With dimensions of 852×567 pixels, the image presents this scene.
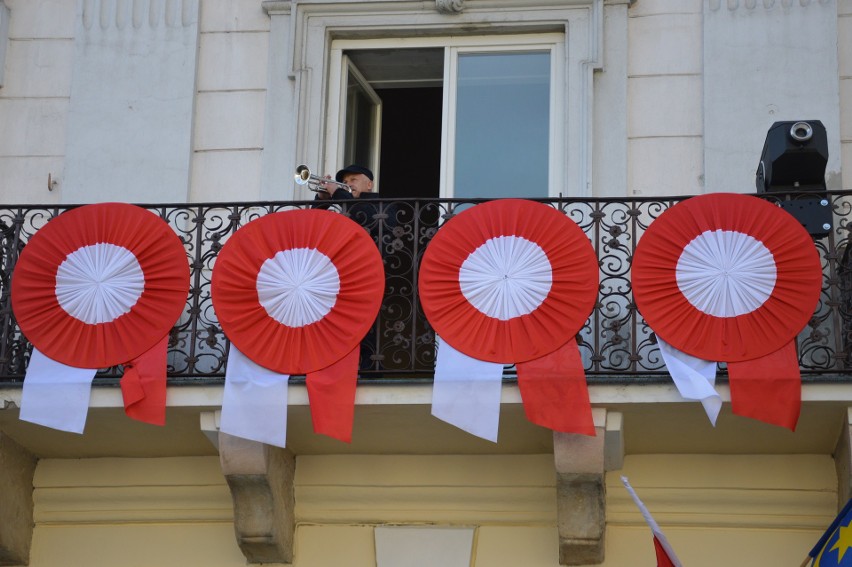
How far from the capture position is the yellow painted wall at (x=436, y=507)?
10844 mm

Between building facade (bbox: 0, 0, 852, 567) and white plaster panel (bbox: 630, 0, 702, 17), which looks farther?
white plaster panel (bbox: 630, 0, 702, 17)

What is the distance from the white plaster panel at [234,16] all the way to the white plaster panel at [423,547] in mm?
3934

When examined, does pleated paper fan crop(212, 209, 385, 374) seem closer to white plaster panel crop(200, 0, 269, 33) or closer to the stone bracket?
the stone bracket

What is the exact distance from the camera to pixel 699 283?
1058 centimetres

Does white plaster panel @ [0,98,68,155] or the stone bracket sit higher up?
white plaster panel @ [0,98,68,155]

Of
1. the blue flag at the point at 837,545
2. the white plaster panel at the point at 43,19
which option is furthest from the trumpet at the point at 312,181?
the blue flag at the point at 837,545

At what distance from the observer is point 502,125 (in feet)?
41.2

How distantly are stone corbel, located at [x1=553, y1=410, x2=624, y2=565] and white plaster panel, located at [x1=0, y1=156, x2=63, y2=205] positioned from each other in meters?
4.24

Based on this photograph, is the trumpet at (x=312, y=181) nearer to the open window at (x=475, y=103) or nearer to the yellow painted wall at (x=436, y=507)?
the open window at (x=475, y=103)

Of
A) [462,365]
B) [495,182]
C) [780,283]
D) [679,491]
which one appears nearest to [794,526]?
[679,491]

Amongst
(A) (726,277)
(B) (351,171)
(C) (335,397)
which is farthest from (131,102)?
(A) (726,277)

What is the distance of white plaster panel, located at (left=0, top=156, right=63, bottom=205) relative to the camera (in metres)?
12.5

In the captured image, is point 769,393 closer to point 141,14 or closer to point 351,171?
point 351,171

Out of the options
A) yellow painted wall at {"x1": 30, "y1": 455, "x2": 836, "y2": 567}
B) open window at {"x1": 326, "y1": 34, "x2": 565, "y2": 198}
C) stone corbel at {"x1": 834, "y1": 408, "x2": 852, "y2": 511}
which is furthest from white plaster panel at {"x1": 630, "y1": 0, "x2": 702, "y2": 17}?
stone corbel at {"x1": 834, "y1": 408, "x2": 852, "y2": 511}
